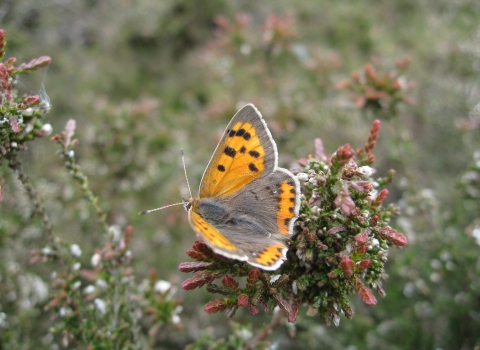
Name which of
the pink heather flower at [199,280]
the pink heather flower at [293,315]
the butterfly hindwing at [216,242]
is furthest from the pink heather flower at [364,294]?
the pink heather flower at [199,280]

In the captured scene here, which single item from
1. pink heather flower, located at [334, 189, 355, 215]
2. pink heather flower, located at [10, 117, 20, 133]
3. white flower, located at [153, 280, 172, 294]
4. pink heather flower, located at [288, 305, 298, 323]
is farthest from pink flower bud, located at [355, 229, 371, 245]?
pink heather flower, located at [10, 117, 20, 133]

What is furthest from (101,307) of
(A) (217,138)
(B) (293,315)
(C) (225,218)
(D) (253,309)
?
(A) (217,138)

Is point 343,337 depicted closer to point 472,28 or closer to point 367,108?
point 367,108

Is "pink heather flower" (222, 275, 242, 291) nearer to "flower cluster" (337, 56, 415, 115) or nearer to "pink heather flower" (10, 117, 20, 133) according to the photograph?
"pink heather flower" (10, 117, 20, 133)

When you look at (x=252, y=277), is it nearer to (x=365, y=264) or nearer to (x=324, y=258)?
(x=324, y=258)

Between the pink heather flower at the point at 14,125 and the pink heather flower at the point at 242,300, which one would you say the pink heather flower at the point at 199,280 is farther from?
the pink heather flower at the point at 14,125

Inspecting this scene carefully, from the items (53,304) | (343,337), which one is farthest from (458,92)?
(53,304)
